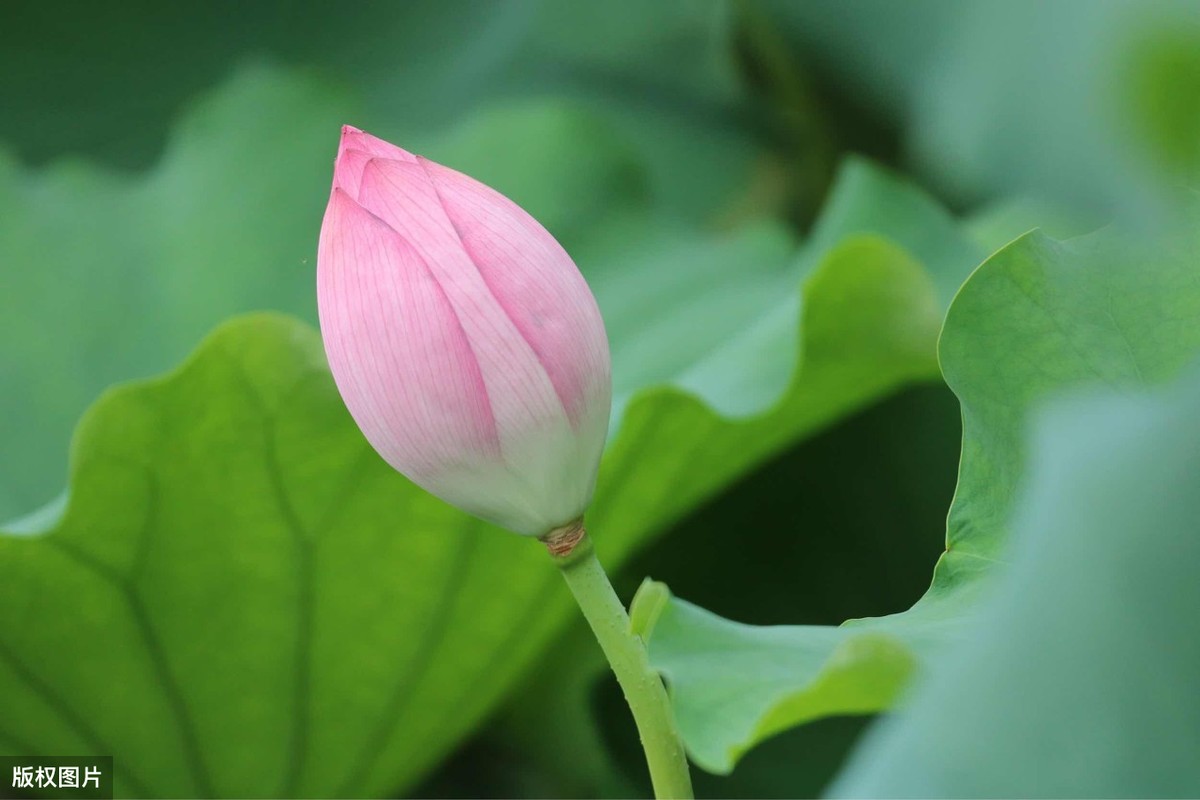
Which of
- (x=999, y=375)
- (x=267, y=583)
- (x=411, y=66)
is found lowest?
(x=267, y=583)

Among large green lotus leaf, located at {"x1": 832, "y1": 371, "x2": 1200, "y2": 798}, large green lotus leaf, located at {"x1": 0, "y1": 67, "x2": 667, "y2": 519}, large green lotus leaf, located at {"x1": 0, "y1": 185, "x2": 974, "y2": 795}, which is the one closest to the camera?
large green lotus leaf, located at {"x1": 832, "y1": 371, "x2": 1200, "y2": 798}

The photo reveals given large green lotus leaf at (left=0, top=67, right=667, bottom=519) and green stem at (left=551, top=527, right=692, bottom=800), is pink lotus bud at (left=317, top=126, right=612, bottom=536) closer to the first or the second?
green stem at (left=551, top=527, right=692, bottom=800)

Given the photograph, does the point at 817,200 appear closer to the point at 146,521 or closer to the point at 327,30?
the point at 327,30

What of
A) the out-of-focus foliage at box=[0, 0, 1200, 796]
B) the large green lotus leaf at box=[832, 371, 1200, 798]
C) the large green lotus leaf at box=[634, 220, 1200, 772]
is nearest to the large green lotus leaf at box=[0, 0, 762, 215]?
the out-of-focus foliage at box=[0, 0, 1200, 796]

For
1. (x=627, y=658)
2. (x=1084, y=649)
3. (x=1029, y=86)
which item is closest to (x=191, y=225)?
(x=1029, y=86)

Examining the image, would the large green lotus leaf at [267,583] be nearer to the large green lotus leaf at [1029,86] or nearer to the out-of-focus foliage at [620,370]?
the out-of-focus foliage at [620,370]

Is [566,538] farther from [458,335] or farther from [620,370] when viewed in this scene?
[620,370]

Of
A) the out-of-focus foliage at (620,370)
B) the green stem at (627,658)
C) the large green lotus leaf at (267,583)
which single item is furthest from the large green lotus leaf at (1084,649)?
the large green lotus leaf at (267,583)
